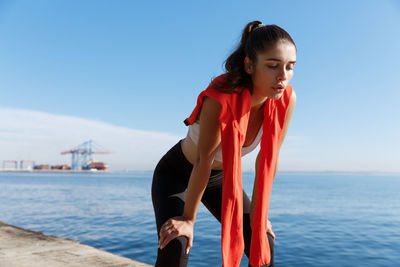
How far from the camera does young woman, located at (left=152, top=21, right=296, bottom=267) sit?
4.91ft

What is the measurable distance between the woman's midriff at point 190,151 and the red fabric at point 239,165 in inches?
6.0

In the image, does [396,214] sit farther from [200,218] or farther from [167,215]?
[167,215]

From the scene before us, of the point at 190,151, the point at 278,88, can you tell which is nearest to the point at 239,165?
the point at 190,151

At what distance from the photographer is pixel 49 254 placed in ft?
11.1

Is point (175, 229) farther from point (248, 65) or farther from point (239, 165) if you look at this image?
point (248, 65)

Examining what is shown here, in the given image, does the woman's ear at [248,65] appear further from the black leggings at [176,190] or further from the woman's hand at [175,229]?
the woman's hand at [175,229]

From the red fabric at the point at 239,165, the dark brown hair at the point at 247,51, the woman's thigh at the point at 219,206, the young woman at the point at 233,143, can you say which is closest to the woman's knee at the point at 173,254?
the young woman at the point at 233,143

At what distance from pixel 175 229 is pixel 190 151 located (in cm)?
46

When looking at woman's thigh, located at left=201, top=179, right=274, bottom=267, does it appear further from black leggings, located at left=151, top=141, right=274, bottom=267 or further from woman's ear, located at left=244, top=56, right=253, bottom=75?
woman's ear, located at left=244, top=56, right=253, bottom=75

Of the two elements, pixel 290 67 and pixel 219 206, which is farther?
pixel 219 206

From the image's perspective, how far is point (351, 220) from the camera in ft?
46.5

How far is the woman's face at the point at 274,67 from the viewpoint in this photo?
1445 mm

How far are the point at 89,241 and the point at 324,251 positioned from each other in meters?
6.49

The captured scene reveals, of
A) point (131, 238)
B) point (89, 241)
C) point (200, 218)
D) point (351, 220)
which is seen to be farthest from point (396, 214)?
point (89, 241)
